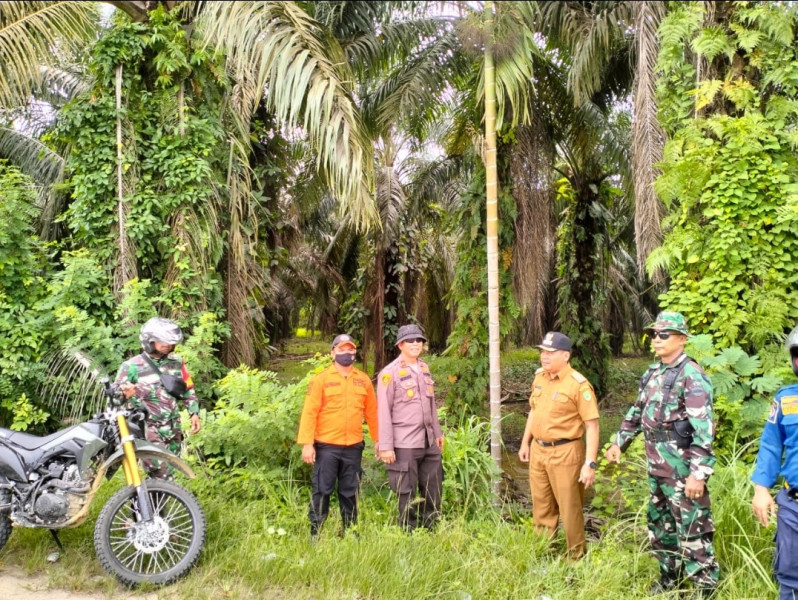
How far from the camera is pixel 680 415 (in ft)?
13.8

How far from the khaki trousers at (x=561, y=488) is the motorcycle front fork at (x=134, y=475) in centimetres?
275

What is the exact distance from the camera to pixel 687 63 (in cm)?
680

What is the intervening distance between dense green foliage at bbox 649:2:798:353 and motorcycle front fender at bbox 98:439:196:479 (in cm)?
482

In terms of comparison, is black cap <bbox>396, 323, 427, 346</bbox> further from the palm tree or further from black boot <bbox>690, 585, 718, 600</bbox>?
the palm tree

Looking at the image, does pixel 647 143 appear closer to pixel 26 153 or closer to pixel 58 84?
pixel 26 153

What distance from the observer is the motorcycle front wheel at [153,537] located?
416 centimetres

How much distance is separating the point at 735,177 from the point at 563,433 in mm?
3335

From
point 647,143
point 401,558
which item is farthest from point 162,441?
point 647,143

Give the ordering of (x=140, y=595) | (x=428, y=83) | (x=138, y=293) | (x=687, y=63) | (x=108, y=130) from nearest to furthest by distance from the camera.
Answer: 1. (x=140, y=595)
2. (x=687, y=63)
3. (x=138, y=293)
4. (x=108, y=130)
5. (x=428, y=83)

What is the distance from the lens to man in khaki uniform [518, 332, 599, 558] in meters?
4.69

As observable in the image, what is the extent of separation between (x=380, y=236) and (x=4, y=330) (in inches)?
289

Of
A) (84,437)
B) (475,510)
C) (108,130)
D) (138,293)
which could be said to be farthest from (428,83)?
(84,437)

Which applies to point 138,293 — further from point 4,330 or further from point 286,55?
point 286,55

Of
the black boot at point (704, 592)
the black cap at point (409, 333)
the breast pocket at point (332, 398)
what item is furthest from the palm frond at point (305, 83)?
the black boot at point (704, 592)
